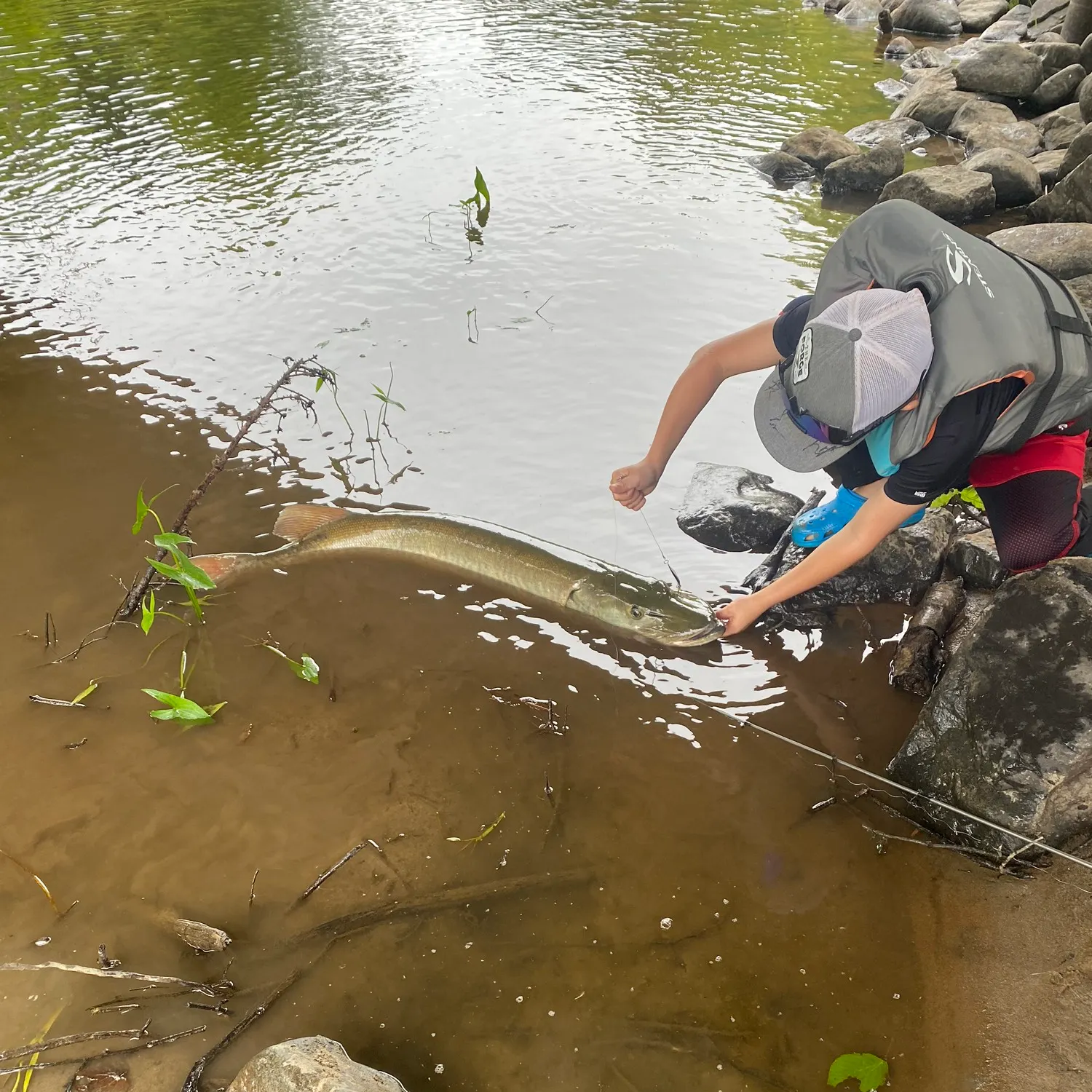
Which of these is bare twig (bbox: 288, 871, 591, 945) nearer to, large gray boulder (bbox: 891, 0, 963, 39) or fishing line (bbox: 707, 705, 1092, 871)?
fishing line (bbox: 707, 705, 1092, 871)

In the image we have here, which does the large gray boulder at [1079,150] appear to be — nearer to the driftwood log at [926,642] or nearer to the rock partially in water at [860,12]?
the driftwood log at [926,642]

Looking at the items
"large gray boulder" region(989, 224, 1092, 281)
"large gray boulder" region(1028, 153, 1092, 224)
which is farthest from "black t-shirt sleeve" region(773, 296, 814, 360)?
"large gray boulder" region(1028, 153, 1092, 224)

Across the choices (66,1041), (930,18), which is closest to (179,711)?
(66,1041)

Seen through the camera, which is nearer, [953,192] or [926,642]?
[926,642]

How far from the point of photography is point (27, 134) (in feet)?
28.7

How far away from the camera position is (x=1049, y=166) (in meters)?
8.19

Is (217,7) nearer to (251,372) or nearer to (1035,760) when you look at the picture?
(251,372)

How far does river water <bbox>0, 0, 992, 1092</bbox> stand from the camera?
2.26 meters

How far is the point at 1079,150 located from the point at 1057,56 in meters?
4.90

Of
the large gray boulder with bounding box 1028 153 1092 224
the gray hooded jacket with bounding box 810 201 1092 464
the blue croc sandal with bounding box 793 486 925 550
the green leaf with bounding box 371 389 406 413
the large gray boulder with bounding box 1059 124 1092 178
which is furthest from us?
the large gray boulder with bounding box 1059 124 1092 178

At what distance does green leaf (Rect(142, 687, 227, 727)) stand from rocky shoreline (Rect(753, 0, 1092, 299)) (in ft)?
17.8

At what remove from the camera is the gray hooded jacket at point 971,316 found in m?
2.40

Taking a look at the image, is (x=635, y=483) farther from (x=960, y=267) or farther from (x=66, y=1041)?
(x=66, y=1041)

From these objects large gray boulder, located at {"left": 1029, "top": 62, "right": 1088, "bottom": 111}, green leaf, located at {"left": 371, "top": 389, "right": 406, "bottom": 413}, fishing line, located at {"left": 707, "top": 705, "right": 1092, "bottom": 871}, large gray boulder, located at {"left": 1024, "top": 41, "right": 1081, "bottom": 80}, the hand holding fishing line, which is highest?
large gray boulder, located at {"left": 1024, "top": 41, "right": 1081, "bottom": 80}
